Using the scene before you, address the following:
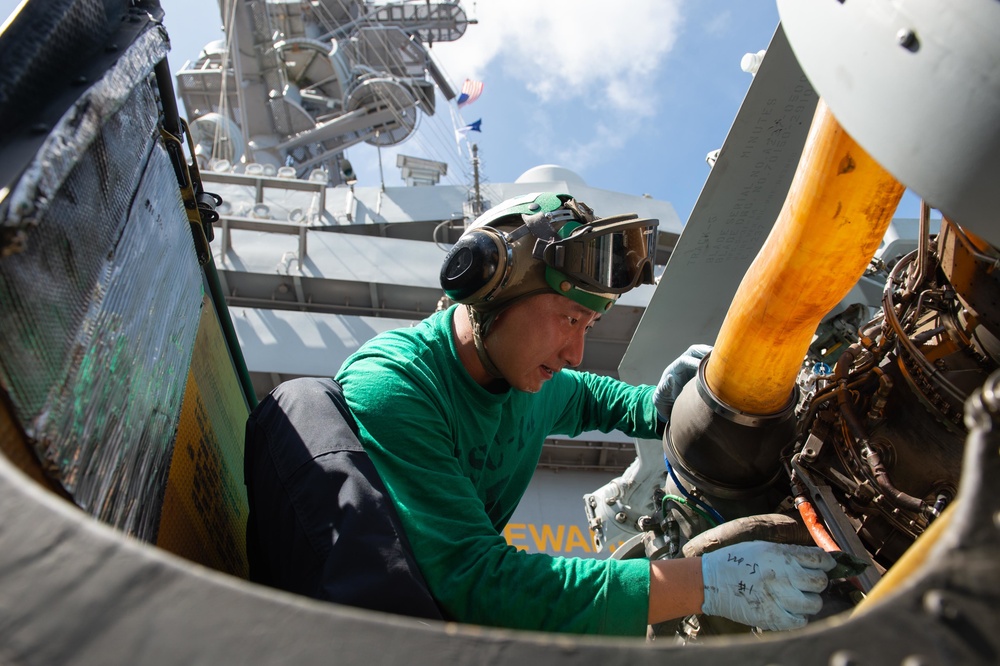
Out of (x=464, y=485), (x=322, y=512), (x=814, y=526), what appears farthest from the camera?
(x=814, y=526)

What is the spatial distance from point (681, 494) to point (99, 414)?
6.40 ft

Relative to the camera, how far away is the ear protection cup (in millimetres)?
2023

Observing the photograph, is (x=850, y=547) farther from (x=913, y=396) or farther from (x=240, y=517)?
(x=240, y=517)

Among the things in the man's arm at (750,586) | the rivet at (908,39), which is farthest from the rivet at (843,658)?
the man's arm at (750,586)

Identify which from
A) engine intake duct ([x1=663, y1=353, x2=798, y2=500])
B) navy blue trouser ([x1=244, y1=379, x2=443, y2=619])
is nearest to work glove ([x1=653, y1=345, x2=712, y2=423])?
engine intake duct ([x1=663, y1=353, x2=798, y2=500])

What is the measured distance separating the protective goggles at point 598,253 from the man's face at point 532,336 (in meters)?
0.13

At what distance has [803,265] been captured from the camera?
1763mm

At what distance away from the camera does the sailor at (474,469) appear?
1.48m

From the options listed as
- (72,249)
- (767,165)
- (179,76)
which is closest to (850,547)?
(767,165)

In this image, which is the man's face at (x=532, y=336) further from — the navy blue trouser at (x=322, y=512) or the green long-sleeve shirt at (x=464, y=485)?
the navy blue trouser at (x=322, y=512)

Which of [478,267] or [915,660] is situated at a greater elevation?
[478,267]

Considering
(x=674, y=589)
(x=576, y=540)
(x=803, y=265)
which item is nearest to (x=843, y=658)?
(x=674, y=589)

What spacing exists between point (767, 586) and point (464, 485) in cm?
77

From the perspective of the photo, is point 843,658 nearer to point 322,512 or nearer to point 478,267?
point 322,512
